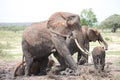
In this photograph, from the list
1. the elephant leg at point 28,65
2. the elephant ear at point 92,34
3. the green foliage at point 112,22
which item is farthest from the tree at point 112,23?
the elephant leg at point 28,65

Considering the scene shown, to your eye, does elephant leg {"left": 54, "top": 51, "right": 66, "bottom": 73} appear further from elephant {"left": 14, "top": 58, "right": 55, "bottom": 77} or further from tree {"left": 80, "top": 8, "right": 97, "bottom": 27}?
tree {"left": 80, "top": 8, "right": 97, "bottom": 27}

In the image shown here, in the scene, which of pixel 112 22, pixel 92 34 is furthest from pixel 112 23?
pixel 92 34

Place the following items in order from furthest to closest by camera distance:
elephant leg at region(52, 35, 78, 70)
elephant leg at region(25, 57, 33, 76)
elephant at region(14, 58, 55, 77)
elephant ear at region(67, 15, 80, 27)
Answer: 1. elephant at region(14, 58, 55, 77)
2. elephant leg at region(25, 57, 33, 76)
3. elephant ear at region(67, 15, 80, 27)
4. elephant leg at region(52, 35, 78, 70)

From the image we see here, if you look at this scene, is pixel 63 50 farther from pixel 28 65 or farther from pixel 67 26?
pixel 28 65

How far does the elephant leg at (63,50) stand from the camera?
1274 centimetres

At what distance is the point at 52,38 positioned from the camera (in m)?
13.0

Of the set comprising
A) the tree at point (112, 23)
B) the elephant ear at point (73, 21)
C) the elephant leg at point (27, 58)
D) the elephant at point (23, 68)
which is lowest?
the tree at point (112, 23)

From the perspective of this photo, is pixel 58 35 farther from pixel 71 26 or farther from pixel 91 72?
pixel 91 72

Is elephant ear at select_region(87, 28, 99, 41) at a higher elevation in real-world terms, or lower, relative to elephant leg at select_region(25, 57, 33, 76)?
higher

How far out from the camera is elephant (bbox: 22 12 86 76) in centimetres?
1289

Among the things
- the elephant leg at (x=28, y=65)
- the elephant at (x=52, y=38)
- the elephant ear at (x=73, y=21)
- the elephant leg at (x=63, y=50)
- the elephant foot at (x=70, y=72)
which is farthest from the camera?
the elephant leg at (x=28, y=65)

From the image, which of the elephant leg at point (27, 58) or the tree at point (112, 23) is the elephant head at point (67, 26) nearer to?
the elephant leg at point (27, 58)

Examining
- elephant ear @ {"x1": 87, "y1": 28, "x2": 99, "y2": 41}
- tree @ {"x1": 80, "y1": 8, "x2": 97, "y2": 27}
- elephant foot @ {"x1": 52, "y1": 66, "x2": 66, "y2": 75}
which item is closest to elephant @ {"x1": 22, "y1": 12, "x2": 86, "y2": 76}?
elephant foot @ {"x1": 52, "y1": 66, "x2": 66, "y2": 75}

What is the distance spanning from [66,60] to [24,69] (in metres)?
1.75
